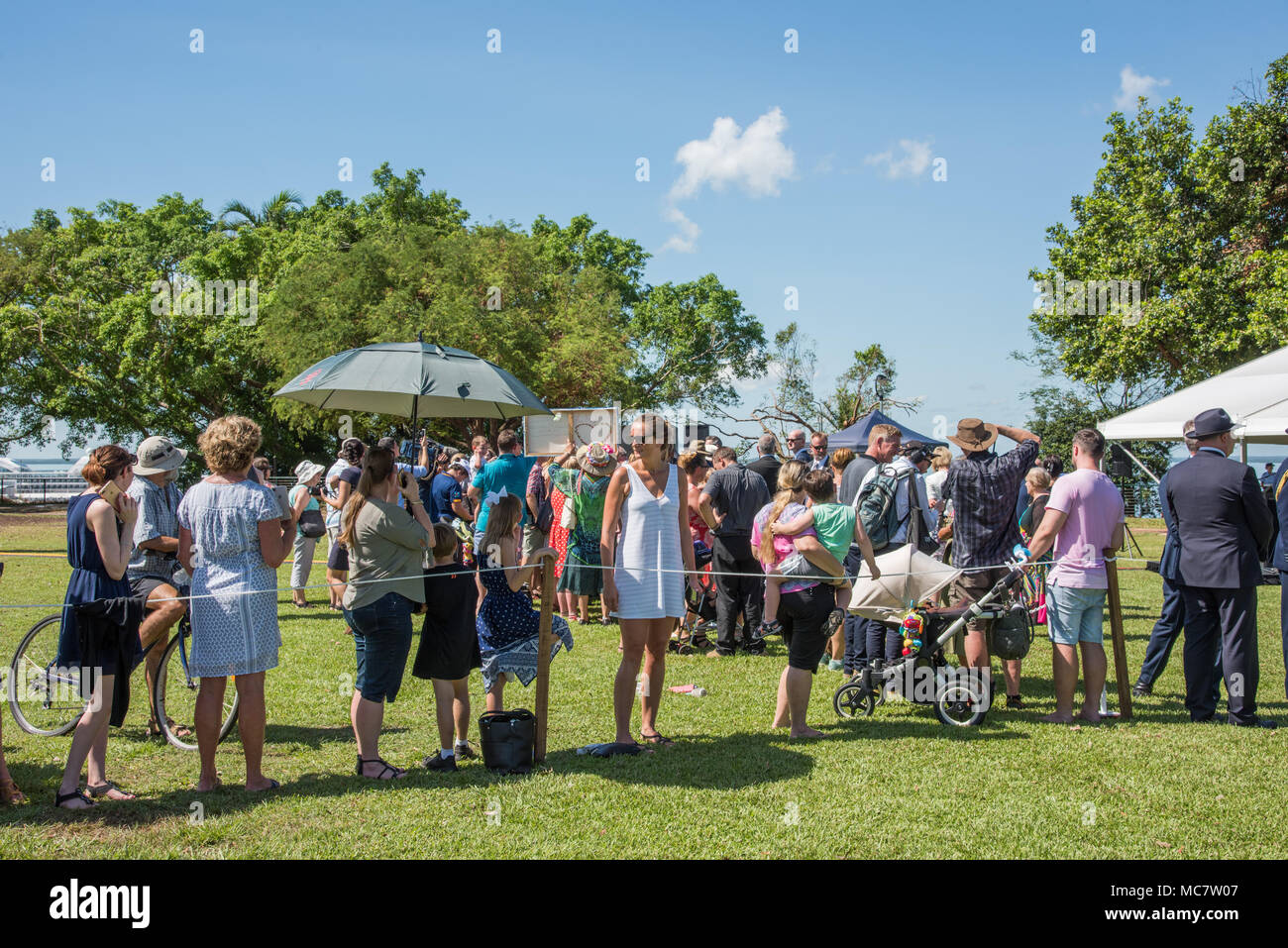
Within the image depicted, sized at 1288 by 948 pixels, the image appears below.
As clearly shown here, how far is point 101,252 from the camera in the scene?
4166 centimetres

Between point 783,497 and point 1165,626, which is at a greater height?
point 783,497

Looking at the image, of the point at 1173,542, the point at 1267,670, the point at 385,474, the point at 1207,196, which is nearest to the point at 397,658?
the point at 385,474

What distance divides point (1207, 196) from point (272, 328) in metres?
28.8

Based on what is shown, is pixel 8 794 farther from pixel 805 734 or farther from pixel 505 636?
pixel 805 734

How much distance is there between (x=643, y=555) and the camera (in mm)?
5551

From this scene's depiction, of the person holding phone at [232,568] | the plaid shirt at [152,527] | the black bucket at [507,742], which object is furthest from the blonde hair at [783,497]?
the plaid shirt at [152,527]

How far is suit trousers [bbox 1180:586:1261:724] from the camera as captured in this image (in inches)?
246

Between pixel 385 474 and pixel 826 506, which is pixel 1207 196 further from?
pixel 385 474

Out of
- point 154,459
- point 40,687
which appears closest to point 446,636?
point 154,459

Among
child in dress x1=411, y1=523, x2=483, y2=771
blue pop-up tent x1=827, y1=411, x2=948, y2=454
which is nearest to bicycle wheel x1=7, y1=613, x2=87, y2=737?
child in dress x1=411, y1=523, x2=483, y2=771

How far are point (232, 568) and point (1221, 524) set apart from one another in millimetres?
6136

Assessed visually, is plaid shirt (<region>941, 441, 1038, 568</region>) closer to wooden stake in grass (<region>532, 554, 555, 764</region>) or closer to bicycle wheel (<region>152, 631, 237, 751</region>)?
wooden stake in grass (<region>532, 554, 555, 764</region>)

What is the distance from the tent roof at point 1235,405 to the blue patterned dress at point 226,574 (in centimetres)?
944

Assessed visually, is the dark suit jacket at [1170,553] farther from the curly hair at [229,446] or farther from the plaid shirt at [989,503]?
the curly hair at [229,446]
